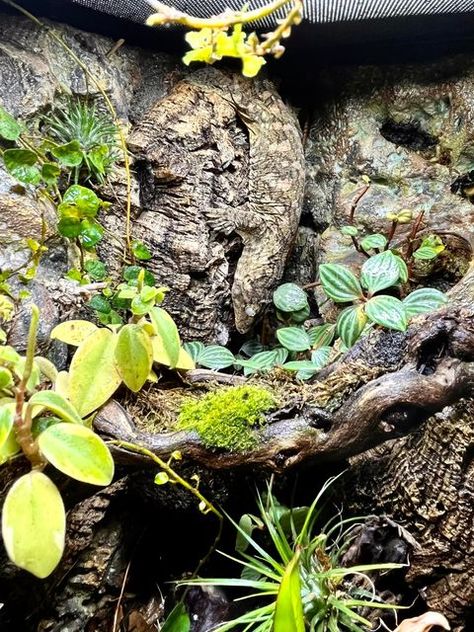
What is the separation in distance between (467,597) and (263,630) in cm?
51

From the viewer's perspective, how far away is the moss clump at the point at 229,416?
1161mm

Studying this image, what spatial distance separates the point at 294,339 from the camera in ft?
5.14

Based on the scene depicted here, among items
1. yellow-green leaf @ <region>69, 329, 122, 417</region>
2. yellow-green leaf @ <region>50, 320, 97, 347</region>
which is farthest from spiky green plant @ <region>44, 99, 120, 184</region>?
yellow-green leaf @ <region>69, 329, 122, 417</region>

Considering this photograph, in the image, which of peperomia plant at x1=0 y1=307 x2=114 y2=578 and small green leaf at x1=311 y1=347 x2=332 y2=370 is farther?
small green leaf at x1=311 y1=347 x2=332 y2=370

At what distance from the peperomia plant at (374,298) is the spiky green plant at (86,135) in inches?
28.9

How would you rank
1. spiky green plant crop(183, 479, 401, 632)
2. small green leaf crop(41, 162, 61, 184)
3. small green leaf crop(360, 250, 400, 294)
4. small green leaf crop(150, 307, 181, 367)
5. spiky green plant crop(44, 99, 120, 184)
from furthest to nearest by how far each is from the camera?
spiky green plant crop(44, 99, 120, 184)
small green leaf crop(360, 250, 400, 294)
small green leaf crop(41, 162, 61, 184)
small green leaf crop(150, 307, 181, 367)
spiky green plant crop(183, 479, 401, 632)

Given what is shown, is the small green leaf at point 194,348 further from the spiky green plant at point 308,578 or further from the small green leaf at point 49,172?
Answer: the small green leaf at point 49,172

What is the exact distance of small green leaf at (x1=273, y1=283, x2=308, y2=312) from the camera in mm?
1786

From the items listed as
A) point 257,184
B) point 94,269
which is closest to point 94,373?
point 94,269

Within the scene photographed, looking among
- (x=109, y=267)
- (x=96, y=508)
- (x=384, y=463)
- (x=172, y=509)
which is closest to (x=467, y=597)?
(x=384, y=463)

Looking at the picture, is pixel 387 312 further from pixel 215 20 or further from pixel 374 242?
pixel 215 20

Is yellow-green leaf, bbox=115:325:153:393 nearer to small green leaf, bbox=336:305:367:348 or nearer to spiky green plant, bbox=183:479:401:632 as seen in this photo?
spiky green plant, bbox=183:479:401:632

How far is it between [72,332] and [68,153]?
495mm

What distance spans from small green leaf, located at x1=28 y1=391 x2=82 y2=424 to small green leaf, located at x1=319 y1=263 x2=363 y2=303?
802 millimetres
